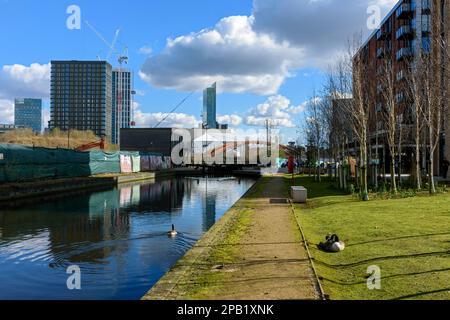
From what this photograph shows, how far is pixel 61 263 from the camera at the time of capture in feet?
43.7

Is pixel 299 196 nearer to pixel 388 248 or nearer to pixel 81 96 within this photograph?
pixel 388 248

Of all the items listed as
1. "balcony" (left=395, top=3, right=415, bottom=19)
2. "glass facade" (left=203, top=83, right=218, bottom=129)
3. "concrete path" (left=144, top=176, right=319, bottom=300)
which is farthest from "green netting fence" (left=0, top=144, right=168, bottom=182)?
"glass facade" (left=203, top=83, right=218, bottom=129)

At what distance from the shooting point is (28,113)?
15288cm

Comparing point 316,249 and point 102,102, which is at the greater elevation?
point 102,102

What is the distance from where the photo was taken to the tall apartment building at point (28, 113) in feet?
494

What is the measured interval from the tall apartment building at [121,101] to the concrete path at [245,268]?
118645 mm

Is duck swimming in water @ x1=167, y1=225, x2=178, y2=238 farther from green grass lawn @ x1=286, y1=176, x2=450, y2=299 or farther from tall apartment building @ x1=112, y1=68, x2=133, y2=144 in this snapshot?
tall apartment building @ x1=112, y1=68, x2=133, y2=144

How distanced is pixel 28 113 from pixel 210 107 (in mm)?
57972

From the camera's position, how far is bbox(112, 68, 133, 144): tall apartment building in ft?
442

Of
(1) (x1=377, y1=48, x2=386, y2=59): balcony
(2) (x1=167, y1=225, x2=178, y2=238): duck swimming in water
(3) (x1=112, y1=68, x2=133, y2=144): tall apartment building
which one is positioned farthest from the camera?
(3) (x1=112, y1=68, x2=133, y2=144): tall apartment building

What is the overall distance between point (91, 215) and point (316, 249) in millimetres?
14847

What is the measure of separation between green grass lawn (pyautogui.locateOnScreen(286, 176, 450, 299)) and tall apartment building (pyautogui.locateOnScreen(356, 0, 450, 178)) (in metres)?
8.96
